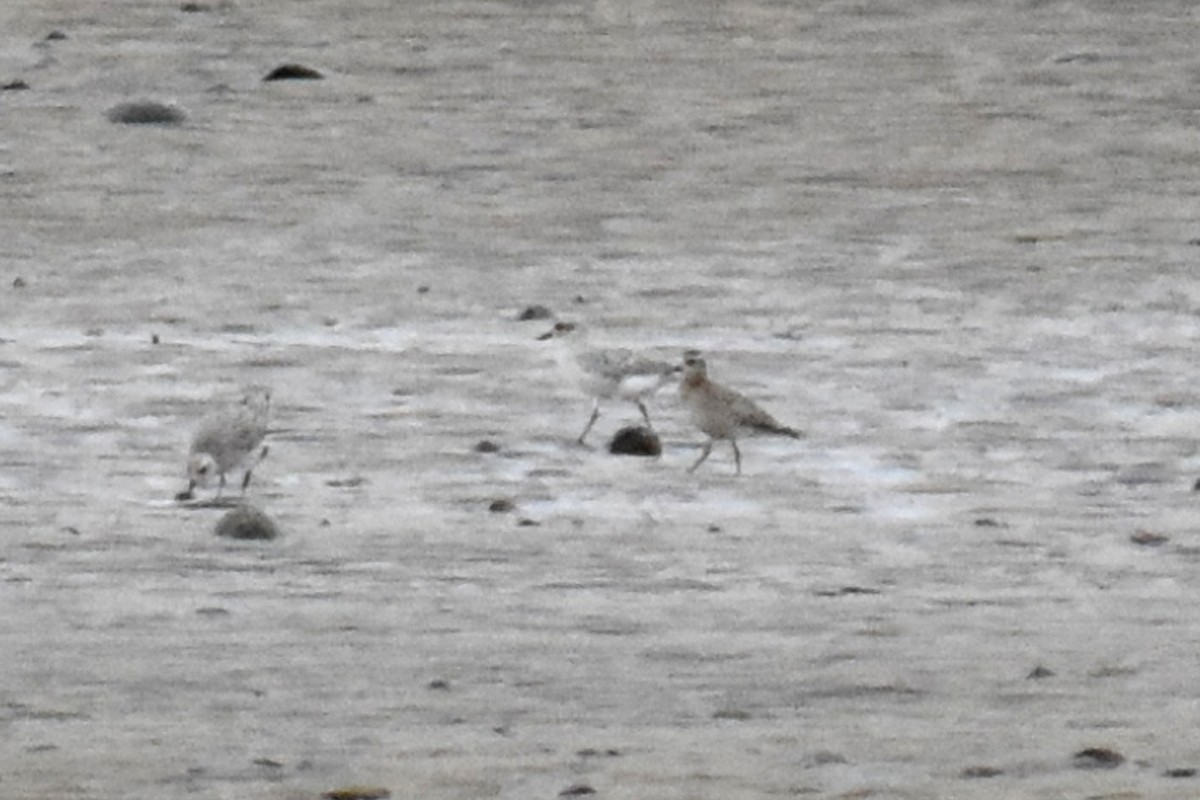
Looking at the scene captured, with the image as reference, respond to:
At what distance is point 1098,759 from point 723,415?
3.68 meters

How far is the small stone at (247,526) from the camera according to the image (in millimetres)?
9492

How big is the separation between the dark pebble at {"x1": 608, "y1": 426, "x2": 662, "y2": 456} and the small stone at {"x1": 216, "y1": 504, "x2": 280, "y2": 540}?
165cm

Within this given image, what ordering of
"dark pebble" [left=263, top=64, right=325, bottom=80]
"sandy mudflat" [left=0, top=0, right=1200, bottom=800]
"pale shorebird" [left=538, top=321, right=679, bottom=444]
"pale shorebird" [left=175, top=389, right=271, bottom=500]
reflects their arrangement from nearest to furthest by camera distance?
"sandy mudflat" [left=0, top=0, right=1200, bottom=800]
"pale shorebird" [left=175, top=389, right=271, bottom=500]
"pale shorebird" [left=538, top=321, right=679, bottom=444]
"dark pebble" [left=263, top=64, right=325, bottom=80]

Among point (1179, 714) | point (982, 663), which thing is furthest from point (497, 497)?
point (1179, 714)

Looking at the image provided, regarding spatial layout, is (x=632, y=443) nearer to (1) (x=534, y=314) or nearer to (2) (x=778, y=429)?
(2) (x=778, y=429)

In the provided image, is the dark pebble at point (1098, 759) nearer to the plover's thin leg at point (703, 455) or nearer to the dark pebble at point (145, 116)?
the plover's thin leg at point (703, 455)

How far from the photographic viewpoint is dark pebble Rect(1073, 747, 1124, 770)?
7031 millimetres

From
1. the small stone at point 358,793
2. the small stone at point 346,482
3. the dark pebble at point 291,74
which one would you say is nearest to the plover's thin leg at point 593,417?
the small stone at point 346,482

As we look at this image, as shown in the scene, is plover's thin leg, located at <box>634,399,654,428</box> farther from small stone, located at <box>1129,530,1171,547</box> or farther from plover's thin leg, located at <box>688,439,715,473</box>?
small stone, located at <box>1129,530,1171,547</box>

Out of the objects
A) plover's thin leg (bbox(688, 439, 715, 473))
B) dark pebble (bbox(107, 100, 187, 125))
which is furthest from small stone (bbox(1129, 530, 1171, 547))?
dark pebble (bbox(107, 100, 187, 125))

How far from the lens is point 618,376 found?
37.2 feet

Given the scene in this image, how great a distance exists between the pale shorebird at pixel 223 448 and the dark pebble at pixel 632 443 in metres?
1.10

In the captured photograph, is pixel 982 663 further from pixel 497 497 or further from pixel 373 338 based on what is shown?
pixel 373 338

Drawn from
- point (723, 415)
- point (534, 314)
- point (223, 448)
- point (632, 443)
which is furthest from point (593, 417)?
point (534, 314)
